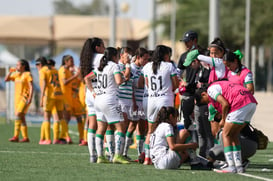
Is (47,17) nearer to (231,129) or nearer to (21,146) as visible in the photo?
(21,146)

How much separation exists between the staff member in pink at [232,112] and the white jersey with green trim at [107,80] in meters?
2.13

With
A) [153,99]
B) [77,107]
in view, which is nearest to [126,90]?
[153,99]

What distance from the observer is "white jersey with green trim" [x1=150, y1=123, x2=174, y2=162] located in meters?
13.7

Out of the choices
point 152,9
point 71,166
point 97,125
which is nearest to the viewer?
point 71,166

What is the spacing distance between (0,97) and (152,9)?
9.20 m

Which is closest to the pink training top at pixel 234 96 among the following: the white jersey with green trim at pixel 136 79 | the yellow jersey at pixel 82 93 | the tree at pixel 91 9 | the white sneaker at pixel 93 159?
the white sneaker at pixel 93 159

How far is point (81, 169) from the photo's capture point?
44.2 ft

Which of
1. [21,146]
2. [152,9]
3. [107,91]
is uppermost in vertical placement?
[152,9]

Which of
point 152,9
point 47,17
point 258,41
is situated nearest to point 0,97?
point 152,9

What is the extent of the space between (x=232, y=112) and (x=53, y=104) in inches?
331

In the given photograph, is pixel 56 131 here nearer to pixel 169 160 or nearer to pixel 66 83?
pixel 66 83

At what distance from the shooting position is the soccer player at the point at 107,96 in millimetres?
14602

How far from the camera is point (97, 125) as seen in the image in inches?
603

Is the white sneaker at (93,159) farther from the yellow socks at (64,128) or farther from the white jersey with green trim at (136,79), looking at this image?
the yellow socks at (64,128)
